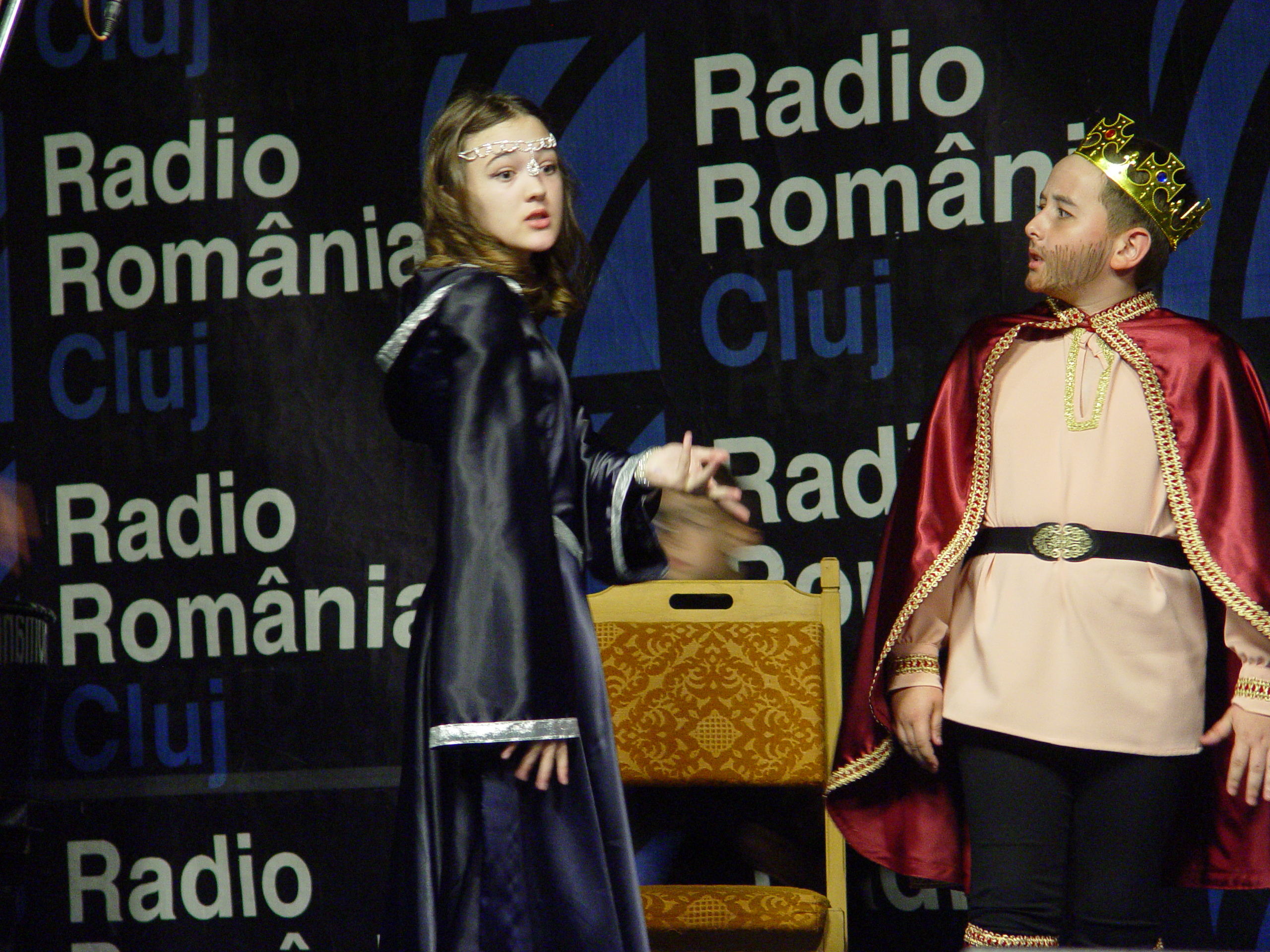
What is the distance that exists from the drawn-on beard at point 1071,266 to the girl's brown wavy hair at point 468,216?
2.49 ft

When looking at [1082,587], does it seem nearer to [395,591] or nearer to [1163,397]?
[1163,397]

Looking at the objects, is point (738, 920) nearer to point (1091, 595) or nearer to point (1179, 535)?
point (1091, 595)

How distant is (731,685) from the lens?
293 cm

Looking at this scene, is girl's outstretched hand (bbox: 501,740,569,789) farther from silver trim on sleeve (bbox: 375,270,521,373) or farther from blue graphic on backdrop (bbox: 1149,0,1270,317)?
blue graphic on backdrop (bbox: 1149,0,1270,317)

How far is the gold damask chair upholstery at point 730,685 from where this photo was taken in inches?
114

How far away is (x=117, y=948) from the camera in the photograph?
3445mm

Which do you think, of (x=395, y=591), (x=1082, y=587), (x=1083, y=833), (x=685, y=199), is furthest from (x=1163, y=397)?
(x=395, y=591)

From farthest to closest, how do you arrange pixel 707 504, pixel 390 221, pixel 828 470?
pixel 390 221 → pixel 828 470 → pixel 707 504

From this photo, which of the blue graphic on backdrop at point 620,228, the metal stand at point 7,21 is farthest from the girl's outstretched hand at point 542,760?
the blue graphic on backdrop at point 620,228

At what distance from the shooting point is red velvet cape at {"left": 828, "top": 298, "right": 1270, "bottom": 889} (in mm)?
2195

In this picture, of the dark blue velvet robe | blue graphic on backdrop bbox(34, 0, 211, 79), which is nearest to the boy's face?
the dark blue velvet robe

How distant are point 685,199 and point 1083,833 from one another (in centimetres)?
167

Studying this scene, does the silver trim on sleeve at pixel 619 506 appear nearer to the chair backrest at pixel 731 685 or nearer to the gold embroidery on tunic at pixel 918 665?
the gold embroidery on tunic at pixel 918 665

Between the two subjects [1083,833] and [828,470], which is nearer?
[1083,833]
